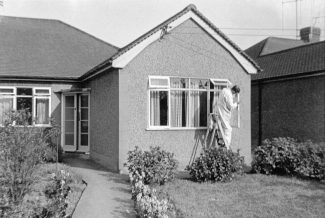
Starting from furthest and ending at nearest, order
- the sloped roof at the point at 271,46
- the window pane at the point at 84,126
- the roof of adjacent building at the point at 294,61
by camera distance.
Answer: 1. the sloped roof at the point at 271,46
2. the roof of adjacent building at the point at 294,61
3. the window pane at the point at 84,126

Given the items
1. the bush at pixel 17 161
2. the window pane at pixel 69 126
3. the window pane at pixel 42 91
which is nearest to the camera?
the bush at pixel 17 161

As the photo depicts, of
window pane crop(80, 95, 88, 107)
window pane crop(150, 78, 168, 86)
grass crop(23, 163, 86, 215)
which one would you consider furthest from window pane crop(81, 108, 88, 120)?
grass crop(23, 163, 86, 215)

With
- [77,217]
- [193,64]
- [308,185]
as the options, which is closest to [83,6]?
[193,64]

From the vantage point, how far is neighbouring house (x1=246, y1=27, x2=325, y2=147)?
54.1ft

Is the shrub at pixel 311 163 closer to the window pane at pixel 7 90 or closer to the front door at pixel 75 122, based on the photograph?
the front door at pixel 75 122

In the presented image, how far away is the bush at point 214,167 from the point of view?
9766 millimetres

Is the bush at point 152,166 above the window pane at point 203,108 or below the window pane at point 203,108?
below

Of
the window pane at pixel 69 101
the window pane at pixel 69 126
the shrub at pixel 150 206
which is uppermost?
the window pane at pixel 69 101

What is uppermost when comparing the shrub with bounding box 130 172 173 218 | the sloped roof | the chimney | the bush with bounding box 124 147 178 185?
the chimney

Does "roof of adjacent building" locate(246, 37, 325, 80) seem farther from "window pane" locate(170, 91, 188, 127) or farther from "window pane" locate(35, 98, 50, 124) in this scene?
"window pane" locate(35, 98, 50, 124)

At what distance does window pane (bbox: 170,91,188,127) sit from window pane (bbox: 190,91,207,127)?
23 centimetres

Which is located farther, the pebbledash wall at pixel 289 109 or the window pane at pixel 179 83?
the pebbledash wall at pixel 289 109

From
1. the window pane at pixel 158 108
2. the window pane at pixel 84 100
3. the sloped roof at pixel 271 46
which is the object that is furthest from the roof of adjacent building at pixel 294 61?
the window pane at pixel 84 100

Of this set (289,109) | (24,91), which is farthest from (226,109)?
(24,91)
